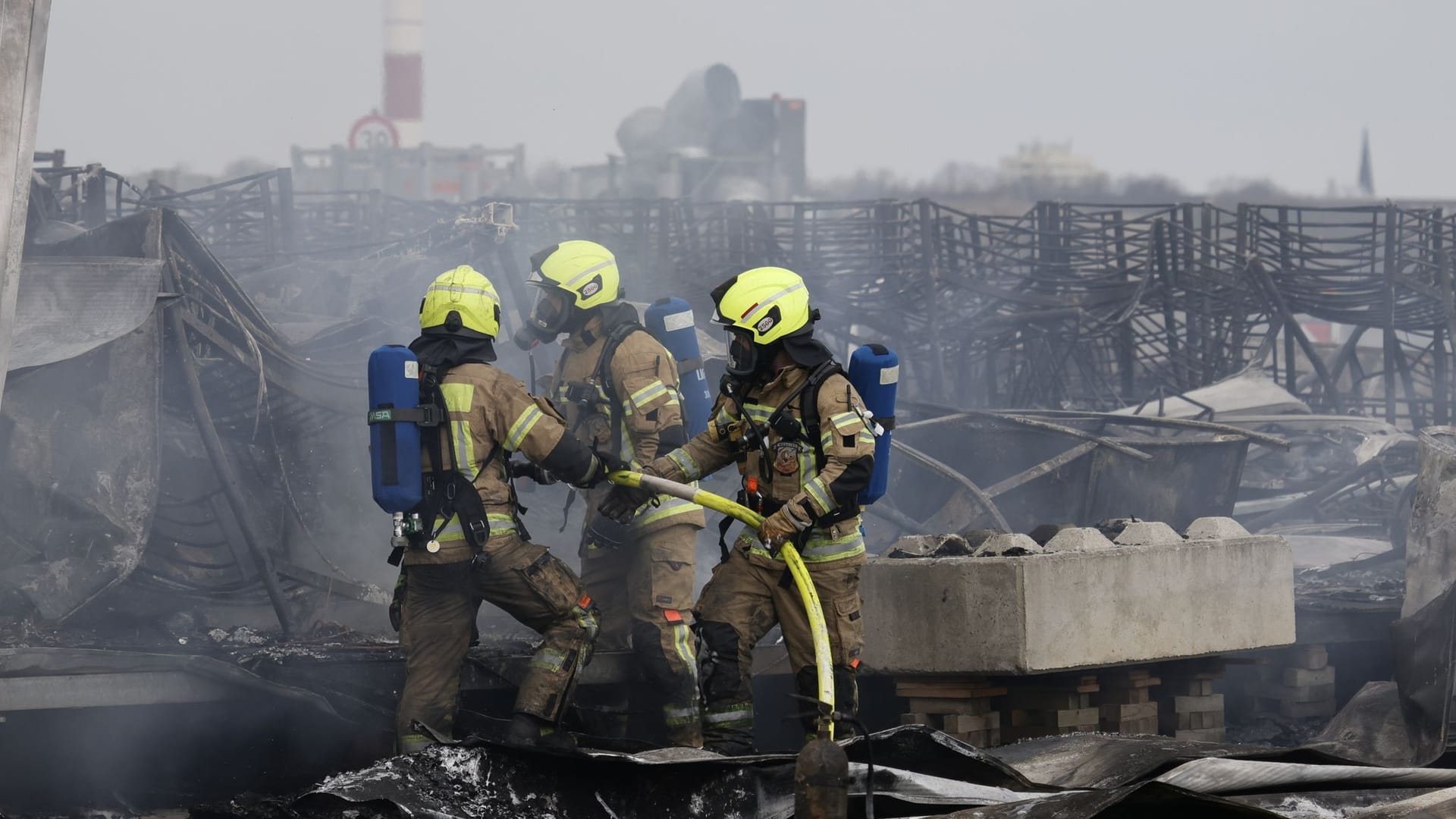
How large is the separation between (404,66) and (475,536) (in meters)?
57.5

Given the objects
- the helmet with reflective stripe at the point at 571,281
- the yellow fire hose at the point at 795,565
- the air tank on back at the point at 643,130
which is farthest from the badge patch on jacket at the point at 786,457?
the air tank on back at the point at 643,130

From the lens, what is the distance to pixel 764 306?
5625 mm

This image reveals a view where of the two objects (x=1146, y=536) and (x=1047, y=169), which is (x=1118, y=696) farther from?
(x=1047, y=169)

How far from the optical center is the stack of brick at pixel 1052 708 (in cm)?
689

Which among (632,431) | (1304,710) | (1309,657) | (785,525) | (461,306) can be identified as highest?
(461,306)

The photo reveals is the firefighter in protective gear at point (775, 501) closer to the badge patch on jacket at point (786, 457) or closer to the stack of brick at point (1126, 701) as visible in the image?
the badge patch on jacket at point (786, 457)

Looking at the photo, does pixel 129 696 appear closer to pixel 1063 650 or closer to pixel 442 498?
pixel 442 498

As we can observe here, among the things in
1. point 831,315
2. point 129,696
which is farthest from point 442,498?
point 831,315

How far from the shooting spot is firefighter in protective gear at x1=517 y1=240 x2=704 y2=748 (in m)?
6.54

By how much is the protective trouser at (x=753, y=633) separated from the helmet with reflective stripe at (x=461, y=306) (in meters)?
1.25

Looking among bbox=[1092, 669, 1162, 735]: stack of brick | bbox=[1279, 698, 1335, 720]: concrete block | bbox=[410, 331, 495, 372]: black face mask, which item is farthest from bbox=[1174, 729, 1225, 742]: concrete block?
bbox=[410, 331, 495, 372]: black face mask

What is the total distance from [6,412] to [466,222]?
423 centimetres

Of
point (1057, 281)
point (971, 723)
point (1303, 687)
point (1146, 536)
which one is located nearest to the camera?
point (971, 723)

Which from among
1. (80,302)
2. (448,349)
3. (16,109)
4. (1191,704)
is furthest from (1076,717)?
(80,302)
